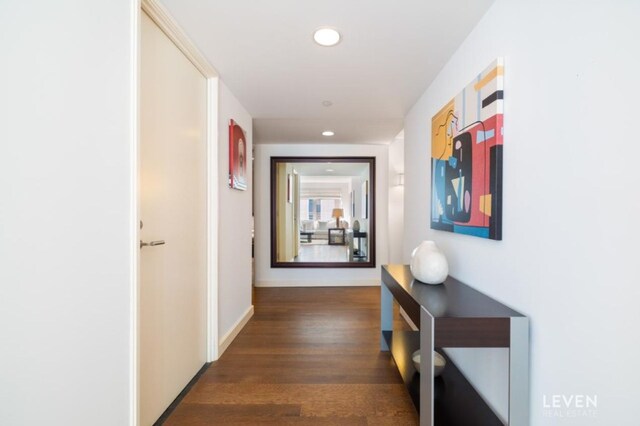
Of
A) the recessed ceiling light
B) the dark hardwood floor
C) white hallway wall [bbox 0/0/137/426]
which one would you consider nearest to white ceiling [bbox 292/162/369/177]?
the dark hardwood floor

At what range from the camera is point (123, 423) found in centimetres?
121

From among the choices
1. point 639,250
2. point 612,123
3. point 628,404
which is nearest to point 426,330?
point 628,404

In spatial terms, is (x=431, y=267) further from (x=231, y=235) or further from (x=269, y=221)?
(x=269, y=221)

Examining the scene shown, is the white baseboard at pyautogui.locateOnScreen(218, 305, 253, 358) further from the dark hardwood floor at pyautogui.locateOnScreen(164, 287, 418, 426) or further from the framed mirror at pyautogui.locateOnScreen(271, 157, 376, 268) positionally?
the framed mirror at pyautogui.locateOnScreen(271, 157, 376, 268)

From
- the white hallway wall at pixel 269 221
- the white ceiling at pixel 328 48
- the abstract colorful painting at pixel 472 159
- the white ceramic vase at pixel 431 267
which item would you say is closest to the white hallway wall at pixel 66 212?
the white ceiling at pixel 328 48

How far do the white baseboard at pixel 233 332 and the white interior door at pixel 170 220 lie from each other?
20 centimetres

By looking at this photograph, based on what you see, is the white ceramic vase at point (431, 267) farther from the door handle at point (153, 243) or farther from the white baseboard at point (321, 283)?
the white baseboard at point (321, 283)

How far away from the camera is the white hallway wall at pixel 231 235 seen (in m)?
2.36

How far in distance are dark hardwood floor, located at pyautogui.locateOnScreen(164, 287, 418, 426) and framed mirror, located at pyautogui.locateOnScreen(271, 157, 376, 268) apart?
1.42 m

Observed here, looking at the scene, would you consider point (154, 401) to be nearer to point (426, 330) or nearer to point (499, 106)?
point (426, 330)

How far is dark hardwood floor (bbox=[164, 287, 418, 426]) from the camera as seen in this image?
1633 mm

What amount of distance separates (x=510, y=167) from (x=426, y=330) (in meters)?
0.81

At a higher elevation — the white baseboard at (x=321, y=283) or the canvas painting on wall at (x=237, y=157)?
the canvas painting on wall at (x=237, y=157)

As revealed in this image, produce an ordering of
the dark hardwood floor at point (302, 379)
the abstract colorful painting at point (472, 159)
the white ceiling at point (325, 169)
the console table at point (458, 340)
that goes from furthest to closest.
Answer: the white ceiling at point (325, 169) < the dark hardwood floor at point (302, 379) < the abstract colorful painting at point (472, 159) < the console table at point (458, 340)
